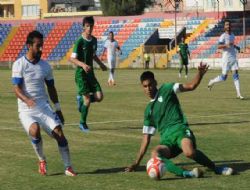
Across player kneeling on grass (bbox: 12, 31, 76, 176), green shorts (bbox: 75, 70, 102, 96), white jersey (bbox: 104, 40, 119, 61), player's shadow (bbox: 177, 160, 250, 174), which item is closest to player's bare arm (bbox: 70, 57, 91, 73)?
green shorts (bbox: 75, 70, 102, 96)

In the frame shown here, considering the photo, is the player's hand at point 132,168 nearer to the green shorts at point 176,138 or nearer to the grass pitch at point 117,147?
the grass pitch at point 117,147

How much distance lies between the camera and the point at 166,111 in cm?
1035

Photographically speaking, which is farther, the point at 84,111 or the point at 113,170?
the point at 84,111

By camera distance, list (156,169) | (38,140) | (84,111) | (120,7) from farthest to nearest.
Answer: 1. (120,7)
2. (84,111)
3. (38,140)
4. (156,169)

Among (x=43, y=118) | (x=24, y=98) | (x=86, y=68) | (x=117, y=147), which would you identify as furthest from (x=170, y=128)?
(x=86, y=68)

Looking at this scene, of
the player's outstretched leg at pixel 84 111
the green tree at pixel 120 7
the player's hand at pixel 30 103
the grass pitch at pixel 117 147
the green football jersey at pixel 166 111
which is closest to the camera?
the grass pitch at pixel 117 147

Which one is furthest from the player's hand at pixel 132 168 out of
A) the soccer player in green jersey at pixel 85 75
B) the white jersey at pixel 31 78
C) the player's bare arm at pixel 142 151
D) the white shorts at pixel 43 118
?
the soccer player in green jersey at pixel 85 75

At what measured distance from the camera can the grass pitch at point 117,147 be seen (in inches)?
390

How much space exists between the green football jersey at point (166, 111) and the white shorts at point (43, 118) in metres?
1.33

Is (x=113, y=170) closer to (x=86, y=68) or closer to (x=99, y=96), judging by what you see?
(x=86, y=68)

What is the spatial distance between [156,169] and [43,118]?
1784 mm

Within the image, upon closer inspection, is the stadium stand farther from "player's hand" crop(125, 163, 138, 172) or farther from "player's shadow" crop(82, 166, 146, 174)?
"player's hand" crop(125, 163, 138, 172)

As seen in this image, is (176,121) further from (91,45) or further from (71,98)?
(71,98)

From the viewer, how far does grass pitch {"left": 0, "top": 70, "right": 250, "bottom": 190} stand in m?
9.91
